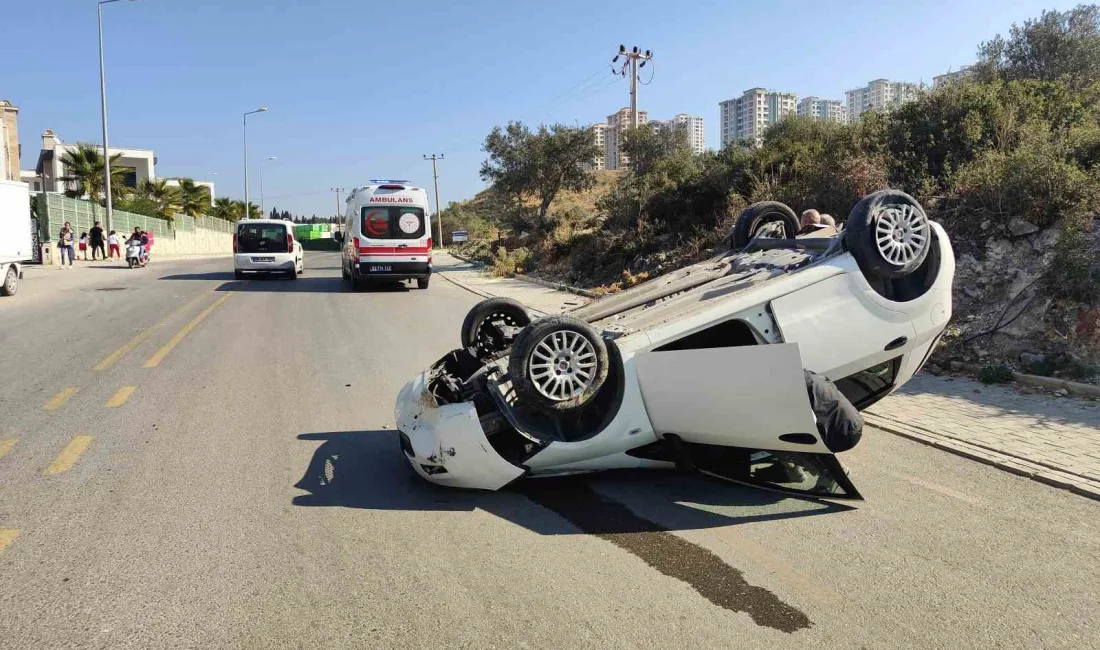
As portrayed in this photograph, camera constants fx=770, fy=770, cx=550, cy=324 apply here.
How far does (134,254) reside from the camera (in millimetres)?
30156

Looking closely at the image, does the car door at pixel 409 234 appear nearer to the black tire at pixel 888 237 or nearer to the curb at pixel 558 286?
the curb at pixel 558 286

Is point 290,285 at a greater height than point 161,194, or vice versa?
point 161,194

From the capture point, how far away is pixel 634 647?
313 centimetres

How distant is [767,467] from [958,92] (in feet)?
40.4

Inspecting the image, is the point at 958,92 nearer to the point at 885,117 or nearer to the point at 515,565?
the point at 885,117

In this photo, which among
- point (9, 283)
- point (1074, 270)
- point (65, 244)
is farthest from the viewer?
point (65, 244)

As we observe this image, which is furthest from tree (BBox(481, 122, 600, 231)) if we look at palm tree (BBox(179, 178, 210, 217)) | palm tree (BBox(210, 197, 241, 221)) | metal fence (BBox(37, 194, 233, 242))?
palm tree (BBox(210, 197, 241, 221))

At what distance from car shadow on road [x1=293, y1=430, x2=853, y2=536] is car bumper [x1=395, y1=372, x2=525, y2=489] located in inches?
5.9

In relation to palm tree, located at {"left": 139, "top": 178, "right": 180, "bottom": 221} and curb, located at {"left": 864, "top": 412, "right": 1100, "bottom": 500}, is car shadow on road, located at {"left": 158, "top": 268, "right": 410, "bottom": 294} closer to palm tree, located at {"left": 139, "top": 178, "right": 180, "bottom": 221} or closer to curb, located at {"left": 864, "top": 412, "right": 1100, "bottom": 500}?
curb, located at {"left": 864, "top": 412, "right": 1100, "bottom": 500}

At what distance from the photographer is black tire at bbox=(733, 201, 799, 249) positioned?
704 centimetres

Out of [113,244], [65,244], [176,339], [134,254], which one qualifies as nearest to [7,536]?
[176,339]

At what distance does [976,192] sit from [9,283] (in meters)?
19.8

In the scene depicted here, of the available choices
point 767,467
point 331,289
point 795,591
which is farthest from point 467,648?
point 331,289

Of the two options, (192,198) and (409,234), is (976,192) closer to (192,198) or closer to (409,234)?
(409,234)
